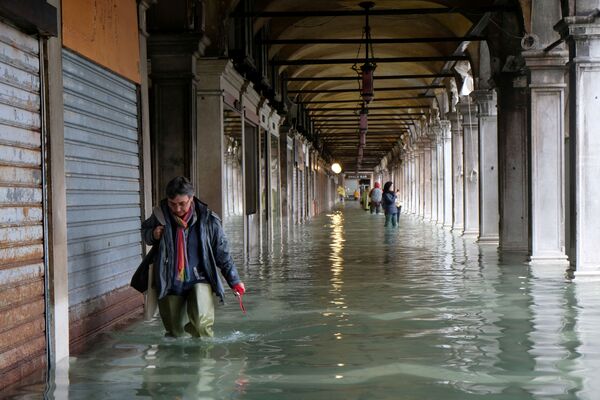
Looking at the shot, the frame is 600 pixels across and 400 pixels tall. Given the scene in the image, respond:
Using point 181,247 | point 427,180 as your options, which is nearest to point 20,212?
point 181,247

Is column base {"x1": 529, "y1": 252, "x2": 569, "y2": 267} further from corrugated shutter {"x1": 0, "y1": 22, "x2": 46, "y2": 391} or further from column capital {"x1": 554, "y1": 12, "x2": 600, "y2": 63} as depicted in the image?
corrugated shutter {"x1": 0, "y1": 22, "x2": 46, "y2": 391}

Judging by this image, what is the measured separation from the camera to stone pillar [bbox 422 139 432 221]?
37.5 m

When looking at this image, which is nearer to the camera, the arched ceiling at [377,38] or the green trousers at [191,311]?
the green trousers at [191,311]

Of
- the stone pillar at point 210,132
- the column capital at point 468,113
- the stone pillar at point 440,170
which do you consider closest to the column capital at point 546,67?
the stone pillar at point 210,132

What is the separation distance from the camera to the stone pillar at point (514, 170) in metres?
16.4

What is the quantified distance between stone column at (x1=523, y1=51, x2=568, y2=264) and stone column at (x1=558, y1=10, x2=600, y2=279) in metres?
2.09

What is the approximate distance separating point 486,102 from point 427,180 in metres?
18.4

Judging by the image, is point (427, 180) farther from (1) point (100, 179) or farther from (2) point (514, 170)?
(1) point (100, 179)

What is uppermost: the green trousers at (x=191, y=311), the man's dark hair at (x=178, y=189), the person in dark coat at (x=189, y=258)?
the man's dark hair at (x=178, y=189)

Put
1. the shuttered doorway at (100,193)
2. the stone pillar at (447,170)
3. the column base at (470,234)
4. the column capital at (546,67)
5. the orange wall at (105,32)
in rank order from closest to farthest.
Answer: the orange wall at (105,32) < the shuttered doorway at (100,193) < the column capital at (546,67) < the column base at (470,234) < the stone pillar at (447,170)

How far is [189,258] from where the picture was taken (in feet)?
23.2

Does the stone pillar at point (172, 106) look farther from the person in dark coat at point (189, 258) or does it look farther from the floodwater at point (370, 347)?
the person in dark coat at point (189, 258)

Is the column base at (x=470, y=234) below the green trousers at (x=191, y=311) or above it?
below

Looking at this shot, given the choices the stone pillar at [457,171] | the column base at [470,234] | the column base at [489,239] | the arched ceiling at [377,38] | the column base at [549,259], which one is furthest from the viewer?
the stone pillar at [457,171]
